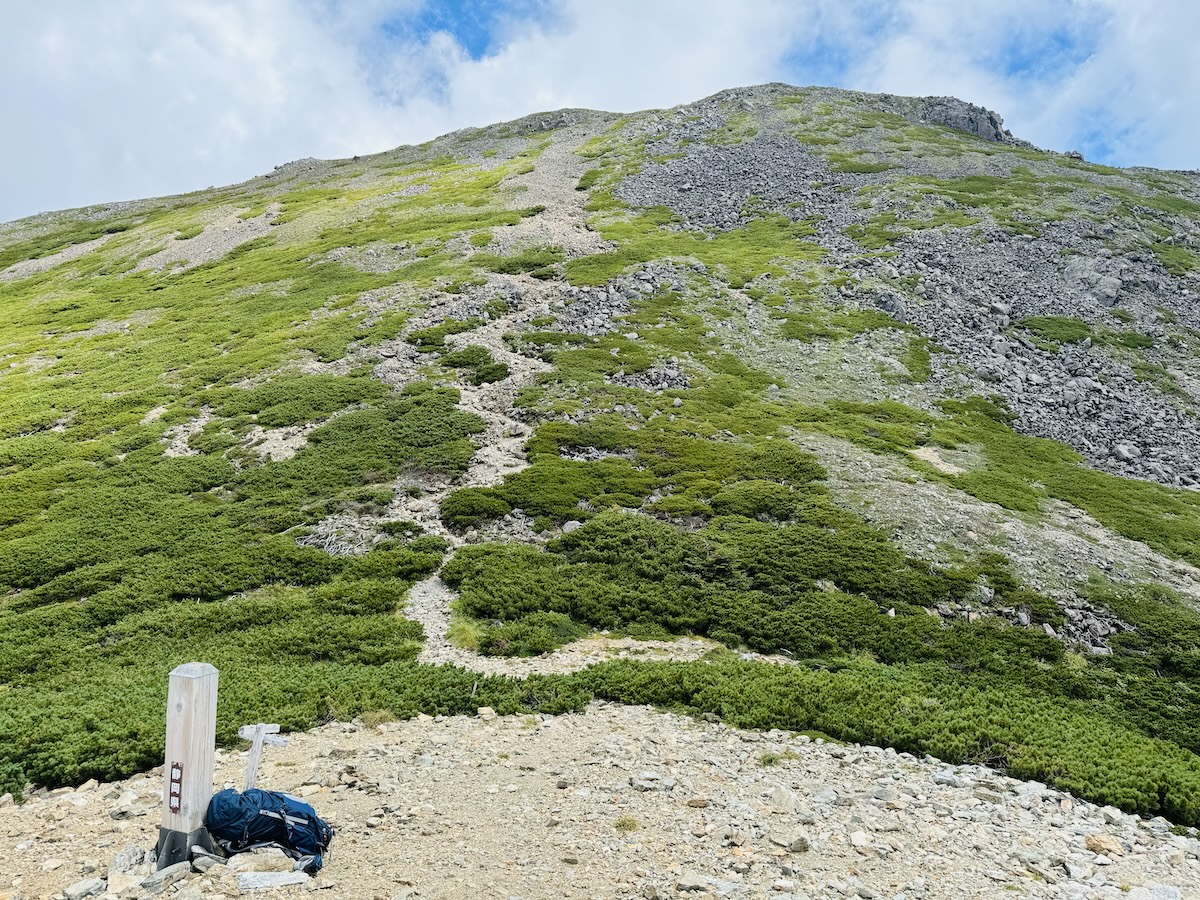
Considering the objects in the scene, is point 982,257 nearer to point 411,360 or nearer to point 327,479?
point 411,360

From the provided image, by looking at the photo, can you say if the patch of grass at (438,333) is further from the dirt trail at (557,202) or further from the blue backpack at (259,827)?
the blue backpack at (259,827)

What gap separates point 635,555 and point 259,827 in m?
15.8

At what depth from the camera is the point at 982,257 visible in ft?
183

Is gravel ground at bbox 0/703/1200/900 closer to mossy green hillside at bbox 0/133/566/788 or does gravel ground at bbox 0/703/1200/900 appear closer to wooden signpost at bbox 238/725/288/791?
wooden signpost at bbox 238/725/288/791

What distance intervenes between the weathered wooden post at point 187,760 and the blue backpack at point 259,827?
0.21 meters

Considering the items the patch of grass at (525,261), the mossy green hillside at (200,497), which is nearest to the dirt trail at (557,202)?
the patch of grass at (525,261)

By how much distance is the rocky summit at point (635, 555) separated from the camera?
38.1 ft

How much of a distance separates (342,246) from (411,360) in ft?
97.8

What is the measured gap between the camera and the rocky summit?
1162cm

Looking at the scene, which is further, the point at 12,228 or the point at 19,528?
the point at 12,228

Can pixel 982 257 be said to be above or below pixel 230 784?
above

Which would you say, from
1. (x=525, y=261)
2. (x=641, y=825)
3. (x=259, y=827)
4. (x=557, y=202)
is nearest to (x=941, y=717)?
(x=641, y=825)

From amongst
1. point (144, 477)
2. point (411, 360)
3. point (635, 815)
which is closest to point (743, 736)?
point (635, 815)

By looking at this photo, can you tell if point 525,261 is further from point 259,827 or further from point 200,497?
point 259,827
